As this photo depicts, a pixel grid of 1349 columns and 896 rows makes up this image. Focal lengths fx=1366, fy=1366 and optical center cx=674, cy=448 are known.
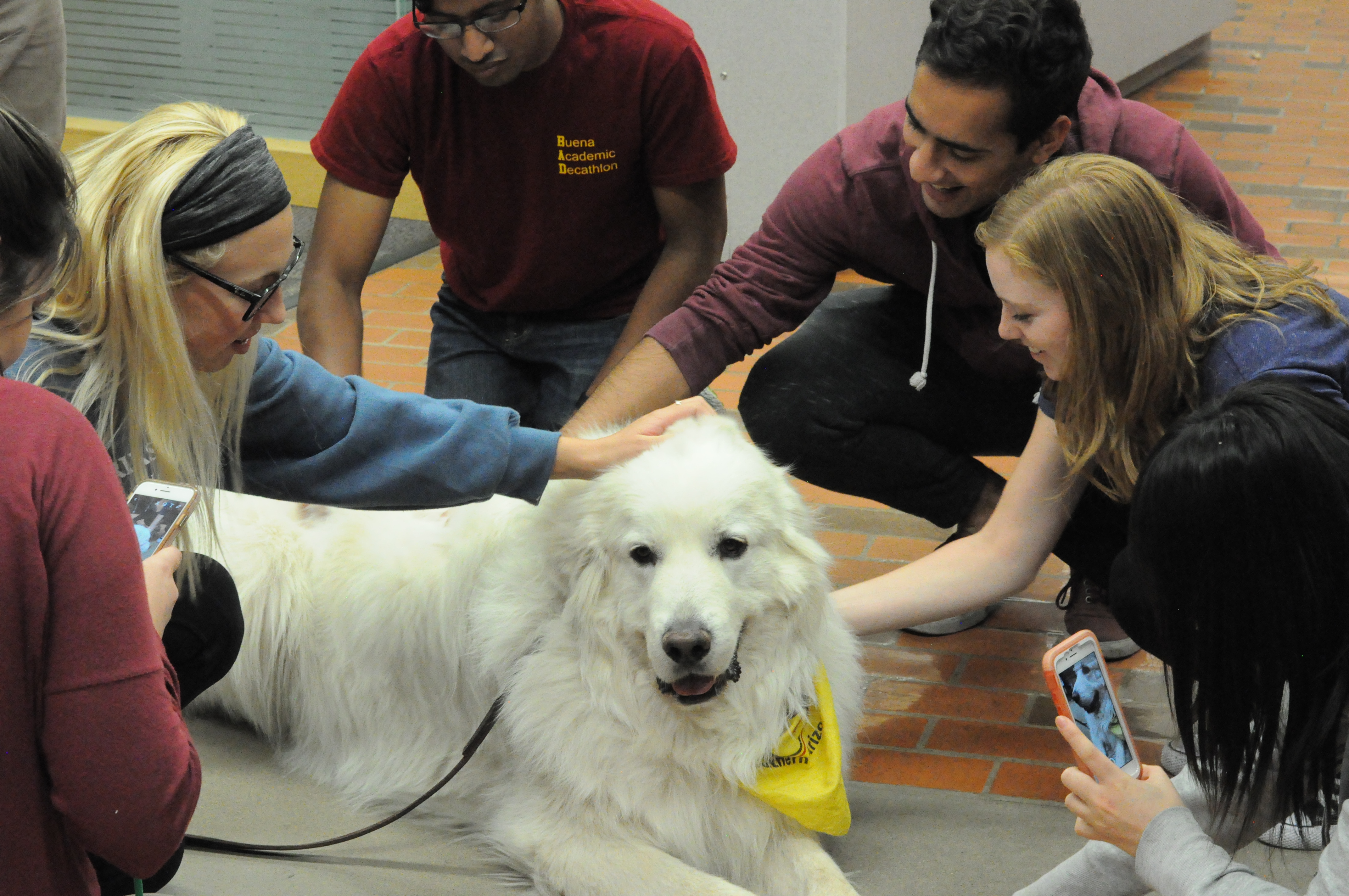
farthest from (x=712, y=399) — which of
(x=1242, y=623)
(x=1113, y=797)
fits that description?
(x=1242, y=623)

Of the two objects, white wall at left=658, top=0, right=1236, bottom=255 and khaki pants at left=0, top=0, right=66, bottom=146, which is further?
white wall at left=658, top=0, right=1236, bottom=255

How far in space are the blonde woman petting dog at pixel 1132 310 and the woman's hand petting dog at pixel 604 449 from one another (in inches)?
24.3

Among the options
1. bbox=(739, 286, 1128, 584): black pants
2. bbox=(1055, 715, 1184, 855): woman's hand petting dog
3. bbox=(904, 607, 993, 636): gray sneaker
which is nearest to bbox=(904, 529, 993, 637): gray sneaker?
bbox=(904, 607, 993, 636): gray sneaker

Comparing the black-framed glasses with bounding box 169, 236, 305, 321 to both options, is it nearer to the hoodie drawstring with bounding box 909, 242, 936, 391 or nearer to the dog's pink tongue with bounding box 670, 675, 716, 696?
the dog's pink tongue with bounding box 670, 675, 716, 696

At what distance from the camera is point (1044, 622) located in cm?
321

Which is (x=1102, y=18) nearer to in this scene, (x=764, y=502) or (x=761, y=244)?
(x=761, y=244)

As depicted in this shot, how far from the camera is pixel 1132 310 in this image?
7.14ft

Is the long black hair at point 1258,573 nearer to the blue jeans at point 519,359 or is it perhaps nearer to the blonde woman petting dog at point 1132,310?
the blonde woman petting dog at point 1132,310

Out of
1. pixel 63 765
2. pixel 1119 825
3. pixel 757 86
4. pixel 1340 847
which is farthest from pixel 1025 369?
pixel 757 86

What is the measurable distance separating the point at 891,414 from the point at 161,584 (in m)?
1.93

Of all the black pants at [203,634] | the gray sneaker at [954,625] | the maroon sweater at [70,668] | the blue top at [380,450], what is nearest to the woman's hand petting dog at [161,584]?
the maroon sweater at [70,668]

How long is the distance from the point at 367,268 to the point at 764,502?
1.53 meters

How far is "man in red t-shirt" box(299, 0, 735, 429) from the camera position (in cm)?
317

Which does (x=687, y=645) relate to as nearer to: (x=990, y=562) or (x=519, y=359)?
(x=990, y=562)
